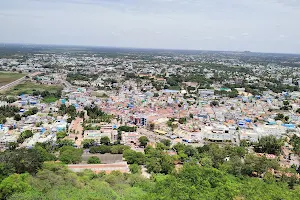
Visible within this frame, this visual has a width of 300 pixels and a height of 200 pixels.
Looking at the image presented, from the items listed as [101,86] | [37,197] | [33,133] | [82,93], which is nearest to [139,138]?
[33,133]

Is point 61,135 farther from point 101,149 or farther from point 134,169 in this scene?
point 134,169

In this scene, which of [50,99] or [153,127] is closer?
[153,127]

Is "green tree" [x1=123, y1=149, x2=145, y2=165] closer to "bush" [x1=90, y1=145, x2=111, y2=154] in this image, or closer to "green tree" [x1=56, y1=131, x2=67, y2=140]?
"bush" [x1=90, y1=145, x2=111, y2=154]

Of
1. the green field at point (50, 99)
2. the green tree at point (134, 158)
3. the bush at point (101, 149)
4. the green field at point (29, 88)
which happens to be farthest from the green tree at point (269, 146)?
the green field at point (29, 88)

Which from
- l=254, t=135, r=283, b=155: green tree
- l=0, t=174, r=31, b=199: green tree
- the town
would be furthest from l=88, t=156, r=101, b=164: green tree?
l=254, t=135, r=283, b=155: green tree

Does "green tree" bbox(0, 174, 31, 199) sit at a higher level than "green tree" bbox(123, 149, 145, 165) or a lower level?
higher

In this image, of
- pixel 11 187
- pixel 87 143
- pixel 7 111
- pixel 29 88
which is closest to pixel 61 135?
pixel 87 143

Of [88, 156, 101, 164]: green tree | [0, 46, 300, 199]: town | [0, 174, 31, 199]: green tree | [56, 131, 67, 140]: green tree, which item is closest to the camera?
[0, 174, 31, 199]: green tree

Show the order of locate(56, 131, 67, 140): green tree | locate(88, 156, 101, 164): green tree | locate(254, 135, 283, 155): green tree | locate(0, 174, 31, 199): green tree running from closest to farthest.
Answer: locate(0, 174, 31, 199): green tree < locate(88, 156, 101, 164): green tree < locate(254, 135, 283, 155): green tree < locate(56, 131, 67, 140): green tree

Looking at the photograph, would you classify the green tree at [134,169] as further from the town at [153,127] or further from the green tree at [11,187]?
the green tree at [11,187]
